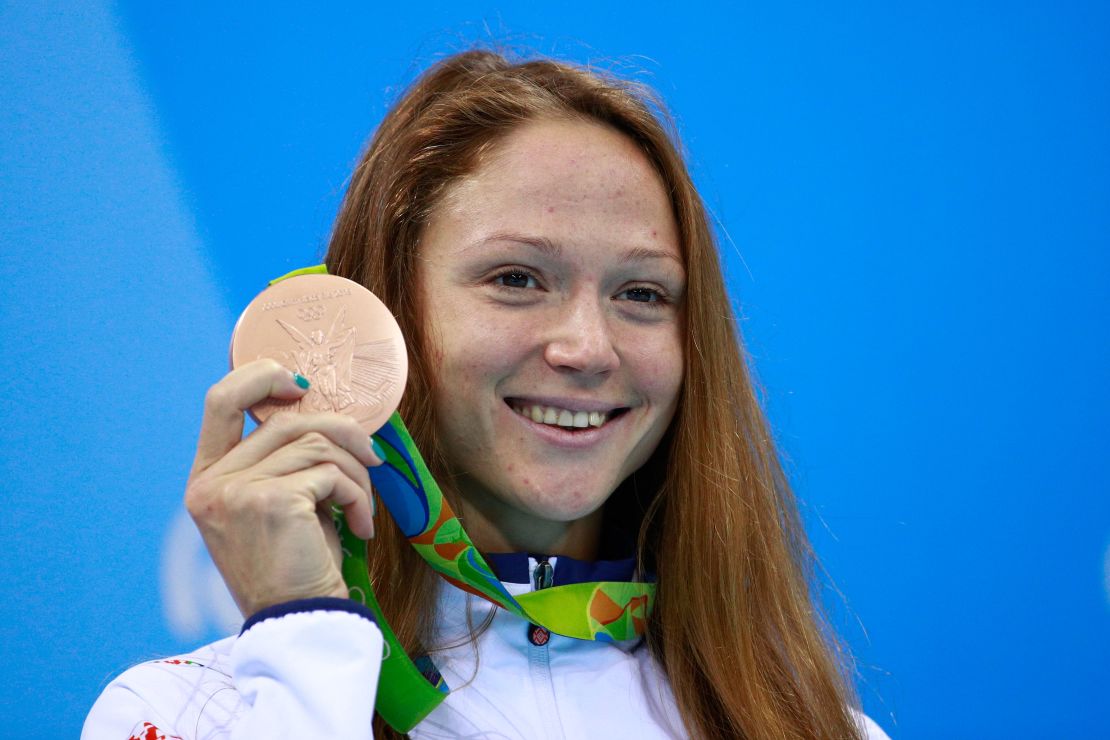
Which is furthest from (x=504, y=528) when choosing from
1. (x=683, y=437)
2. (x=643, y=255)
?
(x=643, y=255)

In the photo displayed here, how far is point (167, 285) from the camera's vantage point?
91.5 inches

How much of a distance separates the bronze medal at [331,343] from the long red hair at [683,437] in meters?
0.30

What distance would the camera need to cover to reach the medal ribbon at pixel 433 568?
4.71 feet

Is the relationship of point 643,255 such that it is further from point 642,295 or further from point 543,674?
point 543,674

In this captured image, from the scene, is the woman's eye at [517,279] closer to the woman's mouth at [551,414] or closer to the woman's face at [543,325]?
the woman's face at [543,325]

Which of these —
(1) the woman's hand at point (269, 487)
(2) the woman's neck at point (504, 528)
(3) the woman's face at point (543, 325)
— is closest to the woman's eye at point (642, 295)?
(3) the woman's face at point (543, 325)

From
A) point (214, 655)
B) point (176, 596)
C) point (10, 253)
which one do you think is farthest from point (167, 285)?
point (214, 655)

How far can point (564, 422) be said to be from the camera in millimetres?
1708

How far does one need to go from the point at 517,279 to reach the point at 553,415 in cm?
21

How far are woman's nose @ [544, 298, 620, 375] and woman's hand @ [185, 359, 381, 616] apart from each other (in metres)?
0.44

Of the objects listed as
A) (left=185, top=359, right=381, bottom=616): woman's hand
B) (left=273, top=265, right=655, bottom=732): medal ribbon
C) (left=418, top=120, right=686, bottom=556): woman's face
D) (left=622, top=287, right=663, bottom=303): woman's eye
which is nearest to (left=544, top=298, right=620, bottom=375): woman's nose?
(left=418, top=120, right=686, bottom=556): woman's face

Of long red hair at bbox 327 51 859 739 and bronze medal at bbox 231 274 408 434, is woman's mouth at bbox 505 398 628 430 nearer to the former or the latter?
long red hair at bbox 327 51 859 739

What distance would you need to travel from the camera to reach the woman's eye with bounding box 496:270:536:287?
66.5 inches

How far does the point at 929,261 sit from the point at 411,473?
1837mm
